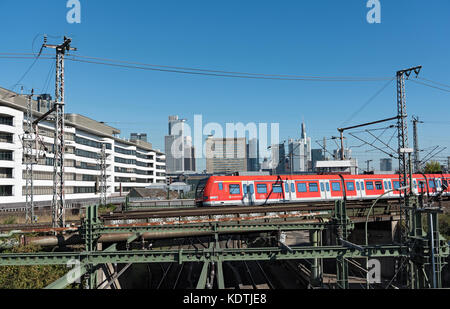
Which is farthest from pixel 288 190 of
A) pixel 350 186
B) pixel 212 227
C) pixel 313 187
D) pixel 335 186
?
pixel 212 227

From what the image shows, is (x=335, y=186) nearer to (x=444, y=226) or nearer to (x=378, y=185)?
(x=378, y=185)

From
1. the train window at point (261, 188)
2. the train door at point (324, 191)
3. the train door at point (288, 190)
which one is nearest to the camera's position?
the train window at point (261, 188)

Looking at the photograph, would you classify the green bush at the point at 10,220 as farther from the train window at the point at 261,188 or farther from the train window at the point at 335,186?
the train window at the point at 335,186

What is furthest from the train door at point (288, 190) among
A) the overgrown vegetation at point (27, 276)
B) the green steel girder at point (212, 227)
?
the overgrown vegetation at point (27, 276)

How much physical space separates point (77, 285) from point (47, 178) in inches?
1735

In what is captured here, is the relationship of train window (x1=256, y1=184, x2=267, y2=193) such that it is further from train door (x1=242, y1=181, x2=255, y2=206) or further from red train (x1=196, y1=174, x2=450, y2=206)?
train door (x1=242, y1=181, x2=255, y2=206)

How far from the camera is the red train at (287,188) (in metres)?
24.6

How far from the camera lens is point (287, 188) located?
26203 millimetres

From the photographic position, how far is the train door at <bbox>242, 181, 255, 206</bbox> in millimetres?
24980

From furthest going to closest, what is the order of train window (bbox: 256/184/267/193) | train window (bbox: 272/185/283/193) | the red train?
train window (bbox: 272/185/283/193) < train window (bbox: 256/184/267/193) < the red train

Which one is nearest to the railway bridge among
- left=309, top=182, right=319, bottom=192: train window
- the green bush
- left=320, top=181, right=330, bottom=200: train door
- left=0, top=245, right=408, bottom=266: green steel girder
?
left=0, top=245, right=408, bottom=266: green steel girder

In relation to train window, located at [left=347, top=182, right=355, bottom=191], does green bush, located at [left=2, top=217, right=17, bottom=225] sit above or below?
below

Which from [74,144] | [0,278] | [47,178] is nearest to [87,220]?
[0,278]

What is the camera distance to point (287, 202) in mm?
25875
